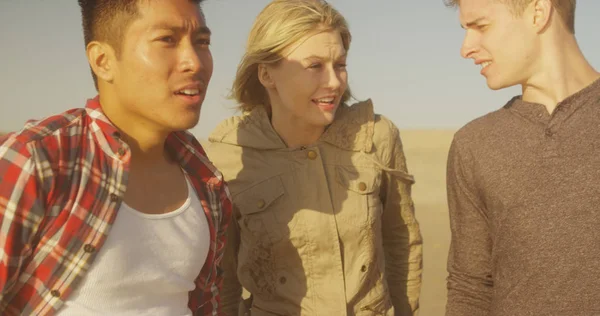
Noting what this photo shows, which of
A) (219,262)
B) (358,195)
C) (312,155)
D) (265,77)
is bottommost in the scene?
(219,262)

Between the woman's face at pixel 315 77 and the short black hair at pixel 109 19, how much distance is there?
844 mm

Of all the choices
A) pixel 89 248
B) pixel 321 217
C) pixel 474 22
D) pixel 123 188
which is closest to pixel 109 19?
pixel 123 188

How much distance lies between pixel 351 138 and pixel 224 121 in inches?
31.3

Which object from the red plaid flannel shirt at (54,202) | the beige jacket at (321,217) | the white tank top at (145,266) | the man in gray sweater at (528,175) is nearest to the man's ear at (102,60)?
the red plaid flannel shirt at (54,202)

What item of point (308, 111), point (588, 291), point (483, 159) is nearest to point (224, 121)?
point (308, 111)

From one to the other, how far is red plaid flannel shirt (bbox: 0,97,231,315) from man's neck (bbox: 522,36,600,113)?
1826 mm

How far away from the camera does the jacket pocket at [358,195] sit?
362 cm

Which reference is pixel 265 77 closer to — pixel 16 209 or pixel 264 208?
pixel 264 208

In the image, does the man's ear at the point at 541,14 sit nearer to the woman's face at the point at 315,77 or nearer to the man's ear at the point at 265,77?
the woman's face at the point at 315,77

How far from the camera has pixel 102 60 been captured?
9.47 feet

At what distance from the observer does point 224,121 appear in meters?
4.04

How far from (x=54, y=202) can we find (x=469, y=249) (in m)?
1.82

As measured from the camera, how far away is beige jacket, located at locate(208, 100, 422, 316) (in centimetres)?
359

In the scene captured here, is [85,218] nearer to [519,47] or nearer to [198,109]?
[198,109]
